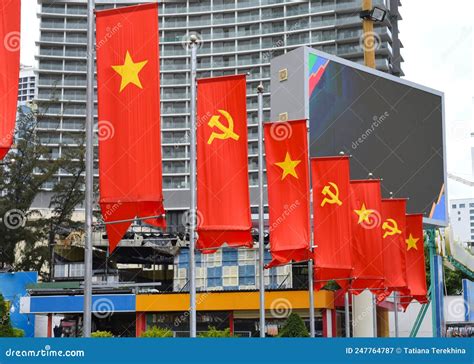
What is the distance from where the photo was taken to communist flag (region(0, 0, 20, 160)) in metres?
16.0

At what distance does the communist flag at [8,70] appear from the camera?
1603 centimetres

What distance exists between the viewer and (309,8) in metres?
111

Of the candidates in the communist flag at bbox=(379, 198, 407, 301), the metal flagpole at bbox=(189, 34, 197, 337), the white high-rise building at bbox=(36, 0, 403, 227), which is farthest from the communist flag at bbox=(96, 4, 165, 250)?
the white high-rise building at bbox=(36, 0, 403, 227)

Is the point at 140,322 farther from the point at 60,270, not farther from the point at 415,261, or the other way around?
the point at 60,270

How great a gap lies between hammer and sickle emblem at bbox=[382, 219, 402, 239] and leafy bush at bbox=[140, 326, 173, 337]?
405 inches

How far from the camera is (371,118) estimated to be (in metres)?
42.8

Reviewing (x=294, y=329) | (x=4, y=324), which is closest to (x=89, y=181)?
(x=4, y=324)

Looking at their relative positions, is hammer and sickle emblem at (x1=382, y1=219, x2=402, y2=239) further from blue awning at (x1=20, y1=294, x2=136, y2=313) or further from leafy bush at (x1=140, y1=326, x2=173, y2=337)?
blue awning at (x1=20, y1=294, x2=136, y2=313)

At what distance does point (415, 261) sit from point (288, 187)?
12749mm

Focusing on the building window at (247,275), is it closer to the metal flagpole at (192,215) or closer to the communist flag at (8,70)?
the metal flagpole at (192,215)

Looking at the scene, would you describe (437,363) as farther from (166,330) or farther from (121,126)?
(166,330)

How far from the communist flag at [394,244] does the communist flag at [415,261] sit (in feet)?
11.9

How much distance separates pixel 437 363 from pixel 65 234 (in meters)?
45.5

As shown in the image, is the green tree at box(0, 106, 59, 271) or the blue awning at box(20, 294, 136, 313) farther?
the green tree at box(0, 106, 59, 271)
